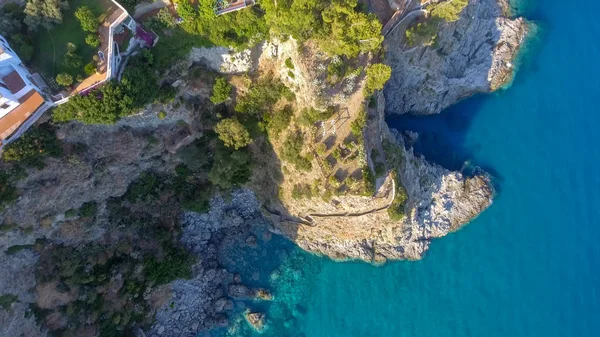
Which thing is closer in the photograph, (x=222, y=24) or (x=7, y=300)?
(x=222, y=24)

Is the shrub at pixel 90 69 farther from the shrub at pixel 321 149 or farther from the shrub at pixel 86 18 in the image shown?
the shrub at pixel 321 149

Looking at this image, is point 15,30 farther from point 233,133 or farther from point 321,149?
point 321,149

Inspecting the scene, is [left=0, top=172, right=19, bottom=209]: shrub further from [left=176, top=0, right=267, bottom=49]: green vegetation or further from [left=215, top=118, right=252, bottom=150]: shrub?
[left=176, top=0, right=267, bottom=49]: green vegetation

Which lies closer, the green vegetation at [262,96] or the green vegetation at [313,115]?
the green vegetation at [313,115]

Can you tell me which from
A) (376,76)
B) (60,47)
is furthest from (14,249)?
(376,76)

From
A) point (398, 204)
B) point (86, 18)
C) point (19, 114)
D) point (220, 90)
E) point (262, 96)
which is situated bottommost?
point (398, 204)

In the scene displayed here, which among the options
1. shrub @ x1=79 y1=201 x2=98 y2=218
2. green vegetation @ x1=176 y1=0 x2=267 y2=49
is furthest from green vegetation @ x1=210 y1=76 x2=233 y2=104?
shrub @ x1=79 y1=201 x2=98 y2=218

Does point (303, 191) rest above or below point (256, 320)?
above

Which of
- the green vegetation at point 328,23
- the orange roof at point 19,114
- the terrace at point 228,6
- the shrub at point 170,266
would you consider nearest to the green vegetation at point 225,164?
the shrub at point 170,266
